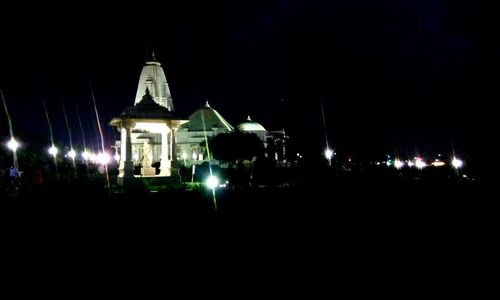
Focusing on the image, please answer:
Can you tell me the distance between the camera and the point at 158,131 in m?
31.6

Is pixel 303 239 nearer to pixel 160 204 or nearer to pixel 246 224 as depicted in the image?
pixel 246 224

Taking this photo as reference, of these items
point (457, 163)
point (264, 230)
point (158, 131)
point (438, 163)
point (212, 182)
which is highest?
point (158, 131)

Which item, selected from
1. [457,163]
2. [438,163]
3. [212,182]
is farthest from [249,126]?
[212,182]

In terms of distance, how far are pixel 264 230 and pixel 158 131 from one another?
2387 cm

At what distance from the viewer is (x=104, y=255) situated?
703cm

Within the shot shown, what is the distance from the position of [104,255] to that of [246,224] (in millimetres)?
3751

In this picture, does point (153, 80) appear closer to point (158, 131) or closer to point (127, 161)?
point (158, 131)

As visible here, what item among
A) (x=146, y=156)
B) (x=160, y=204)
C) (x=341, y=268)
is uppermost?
(x=146, y=156)

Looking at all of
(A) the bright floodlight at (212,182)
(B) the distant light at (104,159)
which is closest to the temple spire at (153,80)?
(B) the distant light at (104,159)

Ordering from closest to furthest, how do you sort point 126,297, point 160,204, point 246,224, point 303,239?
point 126,297
point 303,239
point 246,224
point 160,204

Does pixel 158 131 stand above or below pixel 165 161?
above

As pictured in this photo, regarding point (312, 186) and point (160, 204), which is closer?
point (160, 204)

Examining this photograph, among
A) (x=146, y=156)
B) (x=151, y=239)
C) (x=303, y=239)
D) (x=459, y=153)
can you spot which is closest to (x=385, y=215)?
(x=303, y=239)

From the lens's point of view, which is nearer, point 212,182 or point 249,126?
point 212,182
